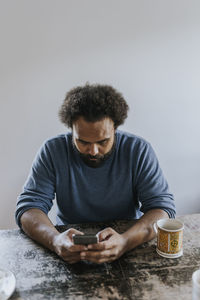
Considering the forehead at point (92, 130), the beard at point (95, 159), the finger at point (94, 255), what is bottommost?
the finger at point (94, 255)

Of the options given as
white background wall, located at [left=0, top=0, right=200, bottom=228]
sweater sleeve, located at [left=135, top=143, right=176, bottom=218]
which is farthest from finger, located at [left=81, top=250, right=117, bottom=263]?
white background wall, located at [left=0, top=0, right=200, bottom=228]

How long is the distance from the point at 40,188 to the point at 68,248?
0.42 m

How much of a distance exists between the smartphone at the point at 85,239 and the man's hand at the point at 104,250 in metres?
0.03

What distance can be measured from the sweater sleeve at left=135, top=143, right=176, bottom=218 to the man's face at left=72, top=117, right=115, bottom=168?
0.17 m

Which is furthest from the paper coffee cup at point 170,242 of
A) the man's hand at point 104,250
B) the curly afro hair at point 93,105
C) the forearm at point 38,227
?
the curly afro hair at point 93,105

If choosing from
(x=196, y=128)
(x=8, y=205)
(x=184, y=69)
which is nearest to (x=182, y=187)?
(x=196, y=128)

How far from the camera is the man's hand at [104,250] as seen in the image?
1.03 metres

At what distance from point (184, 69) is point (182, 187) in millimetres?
883

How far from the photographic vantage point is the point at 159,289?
91 centimetres

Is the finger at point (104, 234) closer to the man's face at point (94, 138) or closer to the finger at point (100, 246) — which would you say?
the finger at point (100, 246)

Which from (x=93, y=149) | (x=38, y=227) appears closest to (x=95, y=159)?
(x=93, y=149)

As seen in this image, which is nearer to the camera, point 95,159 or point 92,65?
point 95,159

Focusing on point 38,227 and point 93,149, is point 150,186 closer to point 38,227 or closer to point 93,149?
point 93,149

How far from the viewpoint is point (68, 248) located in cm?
104
